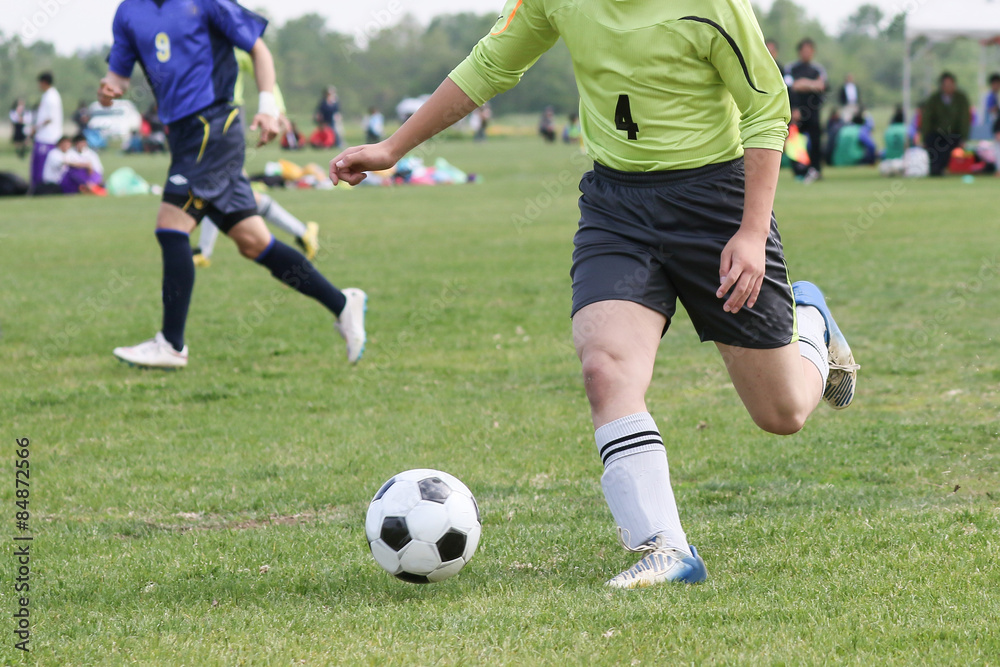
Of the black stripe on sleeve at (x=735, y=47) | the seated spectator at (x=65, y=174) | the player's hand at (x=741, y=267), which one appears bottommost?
the seated spectator at (x=65, y=174)

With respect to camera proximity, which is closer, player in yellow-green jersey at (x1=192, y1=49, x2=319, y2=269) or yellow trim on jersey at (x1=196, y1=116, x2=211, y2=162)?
yellow trim on jersey at (x1=196, y1=116, x2=211, y2=162)

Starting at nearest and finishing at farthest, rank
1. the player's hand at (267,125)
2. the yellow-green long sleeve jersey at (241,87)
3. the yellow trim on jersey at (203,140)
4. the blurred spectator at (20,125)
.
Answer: the player's hand at (267,125), the yellow trim on jersey at (203,140), the yellow-green long sleeve jersey at (241,87), the blurred spectator at (20,125)

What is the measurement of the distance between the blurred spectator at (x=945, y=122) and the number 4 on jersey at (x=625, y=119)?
20.9 metres

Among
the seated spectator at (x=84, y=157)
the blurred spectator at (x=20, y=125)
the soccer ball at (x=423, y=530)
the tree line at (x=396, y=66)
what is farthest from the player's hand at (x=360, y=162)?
the tree line at (x=396, y=66)

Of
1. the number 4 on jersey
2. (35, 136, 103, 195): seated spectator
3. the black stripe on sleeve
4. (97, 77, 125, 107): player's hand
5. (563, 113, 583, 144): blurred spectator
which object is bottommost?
(563, 113, 583, 144): blurred spectator

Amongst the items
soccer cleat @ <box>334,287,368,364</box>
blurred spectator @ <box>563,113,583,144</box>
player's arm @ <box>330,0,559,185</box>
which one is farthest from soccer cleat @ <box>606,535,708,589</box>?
blurred spectator @ <box>563,113,583,144</box>

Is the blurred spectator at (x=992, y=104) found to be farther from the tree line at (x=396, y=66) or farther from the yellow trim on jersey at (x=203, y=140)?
the tree line at (x=396, y=66)

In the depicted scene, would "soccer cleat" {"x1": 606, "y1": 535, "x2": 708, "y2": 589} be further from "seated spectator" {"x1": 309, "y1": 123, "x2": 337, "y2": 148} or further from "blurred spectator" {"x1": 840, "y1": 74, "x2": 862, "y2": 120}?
"seated spectator" {"x1": 309, "y1": 123, "x2": 337, "y2": 148}

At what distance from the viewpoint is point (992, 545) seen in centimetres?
317

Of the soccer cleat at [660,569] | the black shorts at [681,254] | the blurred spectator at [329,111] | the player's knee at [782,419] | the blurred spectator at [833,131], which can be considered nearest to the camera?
the soccer cleat at [660,569]

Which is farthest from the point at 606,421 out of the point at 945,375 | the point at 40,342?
the point at 40,342

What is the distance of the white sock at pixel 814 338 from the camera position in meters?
3.69

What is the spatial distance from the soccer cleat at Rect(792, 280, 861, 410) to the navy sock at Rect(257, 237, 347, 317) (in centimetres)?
319

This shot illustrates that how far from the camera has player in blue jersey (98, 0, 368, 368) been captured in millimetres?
6160
